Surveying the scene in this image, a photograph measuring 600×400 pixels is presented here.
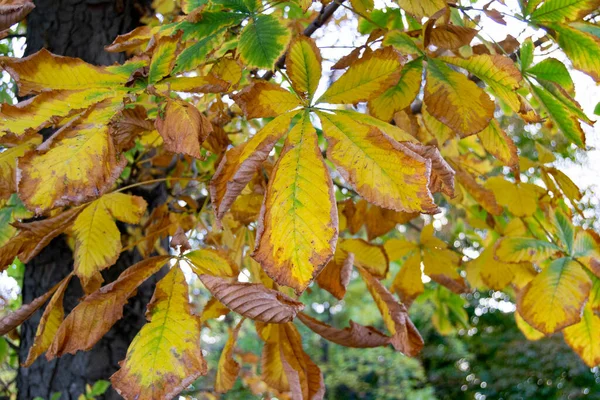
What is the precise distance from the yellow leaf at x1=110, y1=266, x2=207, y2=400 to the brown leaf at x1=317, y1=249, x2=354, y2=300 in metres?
0.23

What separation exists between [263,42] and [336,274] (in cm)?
32

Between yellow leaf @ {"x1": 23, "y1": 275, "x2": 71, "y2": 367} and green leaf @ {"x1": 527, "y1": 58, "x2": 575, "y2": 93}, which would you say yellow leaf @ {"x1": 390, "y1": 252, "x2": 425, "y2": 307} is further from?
yellow leaf @ {"x1": 23, "y1": 275, "x2": 71, "y2": 367}

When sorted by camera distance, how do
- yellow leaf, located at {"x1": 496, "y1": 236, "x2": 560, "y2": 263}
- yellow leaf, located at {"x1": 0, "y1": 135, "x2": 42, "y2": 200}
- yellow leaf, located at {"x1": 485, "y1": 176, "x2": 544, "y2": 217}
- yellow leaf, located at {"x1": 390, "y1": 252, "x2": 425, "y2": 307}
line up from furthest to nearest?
yellow leaf, located at {"x1": 390, "y1": 252, "x2": 425, "y2": 307}
yellow leaf, located at {"x1": 485, "y1": 176, "x2": 544, "y2": 217}
yellow leaf, located at {"x1": 496, "y1": 236, "x2": 560, "y2": 263}
yellow leaf, located at {"x1": 0, "y1": 135, "x2": 42, "y2": 200}

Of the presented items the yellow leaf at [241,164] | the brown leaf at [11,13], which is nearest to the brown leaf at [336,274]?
the yellow leaf at [241,164]

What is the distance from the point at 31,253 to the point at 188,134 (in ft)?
1.07

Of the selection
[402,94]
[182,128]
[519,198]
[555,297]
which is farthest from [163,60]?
[519,198]

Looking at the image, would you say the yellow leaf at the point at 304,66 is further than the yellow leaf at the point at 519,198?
No

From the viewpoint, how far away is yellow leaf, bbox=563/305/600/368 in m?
0.89

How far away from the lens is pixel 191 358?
49 centimetres

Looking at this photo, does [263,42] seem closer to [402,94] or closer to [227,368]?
[402,94]

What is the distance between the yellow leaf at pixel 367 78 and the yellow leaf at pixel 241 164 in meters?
0.06

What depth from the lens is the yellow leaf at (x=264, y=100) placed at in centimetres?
54

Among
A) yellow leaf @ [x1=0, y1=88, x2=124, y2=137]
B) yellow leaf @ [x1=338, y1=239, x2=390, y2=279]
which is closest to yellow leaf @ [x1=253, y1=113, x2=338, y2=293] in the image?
yellow leaf @ [x1=0, y1=88, x2=124, y2=137]

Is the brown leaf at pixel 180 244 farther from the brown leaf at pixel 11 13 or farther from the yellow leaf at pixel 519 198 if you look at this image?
the yellow leaf at pixel 519 198
